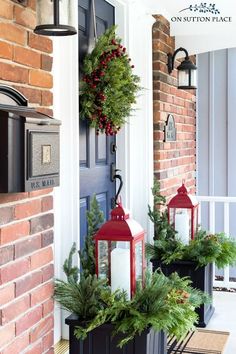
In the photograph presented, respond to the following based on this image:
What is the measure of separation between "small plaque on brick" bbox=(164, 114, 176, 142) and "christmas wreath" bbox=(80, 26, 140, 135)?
3.81ft

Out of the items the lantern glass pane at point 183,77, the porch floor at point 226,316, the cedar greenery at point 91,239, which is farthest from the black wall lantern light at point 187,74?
the cedar greenery at point 91,239

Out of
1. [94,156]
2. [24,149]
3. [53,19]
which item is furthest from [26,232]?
[94,156]

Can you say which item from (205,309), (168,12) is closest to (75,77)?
(168,12)

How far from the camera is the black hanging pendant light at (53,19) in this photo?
204 centimetres

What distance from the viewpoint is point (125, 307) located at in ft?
7.70

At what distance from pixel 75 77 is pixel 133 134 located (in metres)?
1.11

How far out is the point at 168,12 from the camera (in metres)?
4.14

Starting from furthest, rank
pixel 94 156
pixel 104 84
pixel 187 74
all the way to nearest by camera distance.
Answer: pixel 187 74
pixel 94 156
pixel 104 84

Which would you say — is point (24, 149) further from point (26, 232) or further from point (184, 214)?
point (184, 214)

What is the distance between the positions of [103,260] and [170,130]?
2.06 meters

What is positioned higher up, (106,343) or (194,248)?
(194,248)

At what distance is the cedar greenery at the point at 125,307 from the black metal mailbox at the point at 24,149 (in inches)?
22.0

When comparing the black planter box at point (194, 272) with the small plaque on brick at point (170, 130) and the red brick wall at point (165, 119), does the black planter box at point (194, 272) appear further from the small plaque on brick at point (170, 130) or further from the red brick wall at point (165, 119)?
the small plaque on brick at point (170, 130)

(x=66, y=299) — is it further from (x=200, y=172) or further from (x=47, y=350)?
(x=200, y=172)
